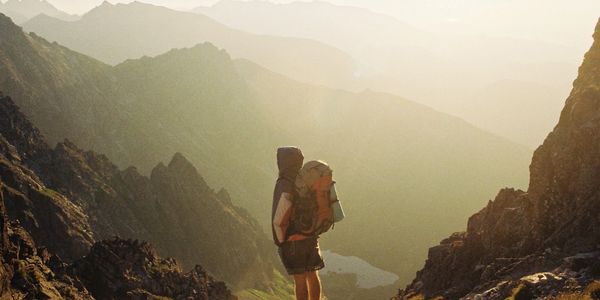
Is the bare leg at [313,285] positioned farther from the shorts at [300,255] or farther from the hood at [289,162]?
the hood at [289,162]

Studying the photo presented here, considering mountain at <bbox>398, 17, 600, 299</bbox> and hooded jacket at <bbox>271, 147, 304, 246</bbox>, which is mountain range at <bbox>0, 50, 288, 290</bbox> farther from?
hooded jacket at <bbox>271, 147, 304, 246</bbox>

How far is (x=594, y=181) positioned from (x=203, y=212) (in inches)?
5584

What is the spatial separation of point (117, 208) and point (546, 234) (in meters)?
118

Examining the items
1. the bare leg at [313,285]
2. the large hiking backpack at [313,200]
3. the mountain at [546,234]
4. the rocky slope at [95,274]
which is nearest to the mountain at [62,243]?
the rocky slope at [95,274]

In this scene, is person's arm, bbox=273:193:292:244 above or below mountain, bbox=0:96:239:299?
above

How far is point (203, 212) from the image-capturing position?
159 m

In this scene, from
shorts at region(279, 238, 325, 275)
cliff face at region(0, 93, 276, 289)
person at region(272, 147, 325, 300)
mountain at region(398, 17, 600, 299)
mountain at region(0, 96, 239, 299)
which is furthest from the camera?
cliff face at region(0, 93, 276, 289)

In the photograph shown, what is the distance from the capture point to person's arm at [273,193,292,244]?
440 inches

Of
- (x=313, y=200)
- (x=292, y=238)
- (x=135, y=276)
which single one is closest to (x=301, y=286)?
(x=292, y=238)

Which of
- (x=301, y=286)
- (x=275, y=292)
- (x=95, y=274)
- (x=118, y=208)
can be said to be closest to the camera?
(x=301, y=286)

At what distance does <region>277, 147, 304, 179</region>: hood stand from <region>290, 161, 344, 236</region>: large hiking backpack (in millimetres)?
185

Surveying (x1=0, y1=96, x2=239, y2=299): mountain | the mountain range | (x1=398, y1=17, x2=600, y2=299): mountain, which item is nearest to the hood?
(x1=398, y1=17, x2=600, y2=299): mountain

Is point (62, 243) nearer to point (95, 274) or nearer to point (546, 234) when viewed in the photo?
point (95, 274)

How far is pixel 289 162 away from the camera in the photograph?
11.5 m
